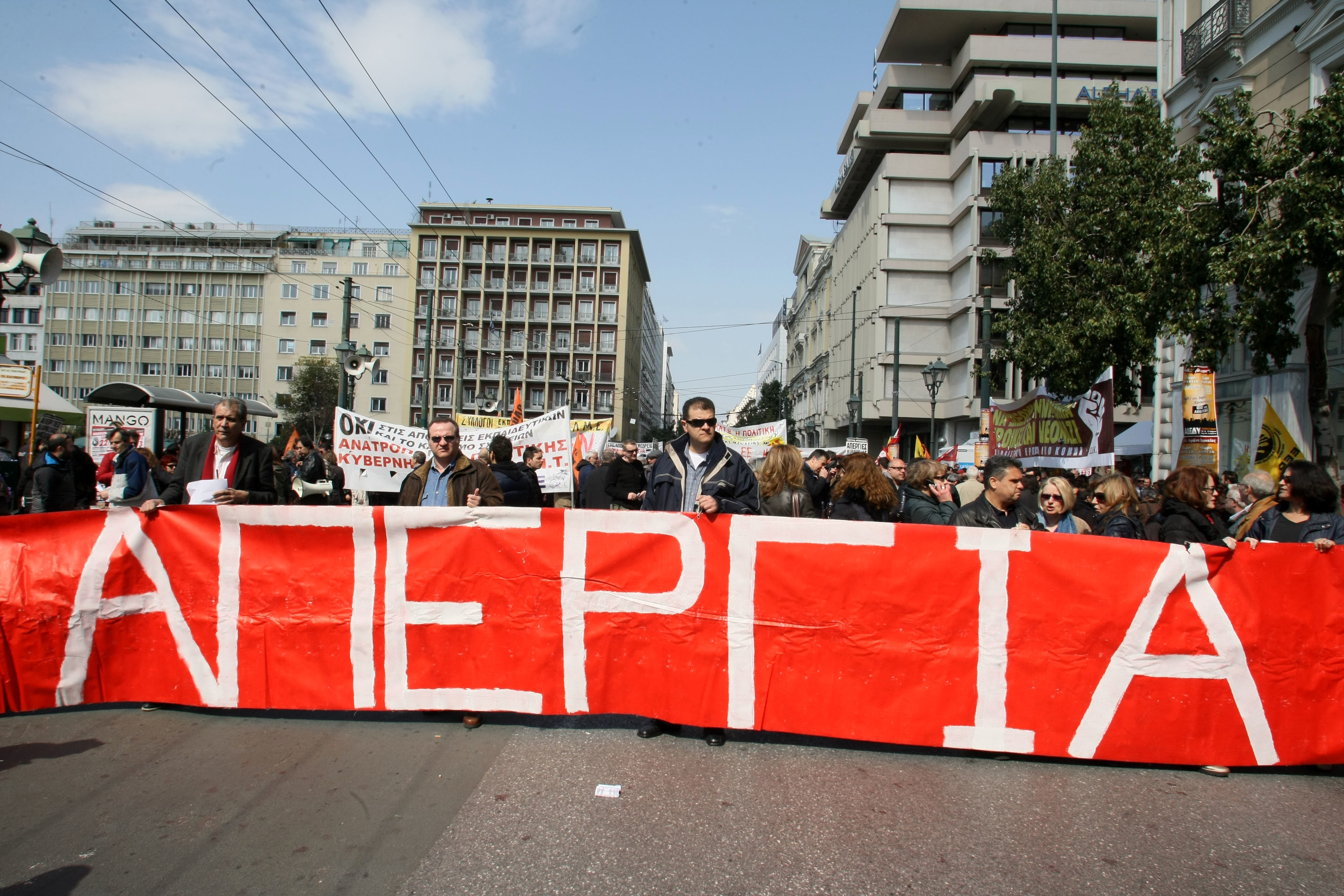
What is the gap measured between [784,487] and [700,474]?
0.76 m

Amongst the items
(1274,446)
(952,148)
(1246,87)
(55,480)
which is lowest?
(55,480)

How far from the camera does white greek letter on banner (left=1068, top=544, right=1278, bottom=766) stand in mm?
4246

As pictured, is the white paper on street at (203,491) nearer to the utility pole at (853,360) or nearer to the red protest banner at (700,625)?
the red protest banner at (700,625)

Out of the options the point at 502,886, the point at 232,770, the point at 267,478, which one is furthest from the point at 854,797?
the point at 267,478

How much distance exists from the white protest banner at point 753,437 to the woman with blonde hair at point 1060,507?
13.9 metres

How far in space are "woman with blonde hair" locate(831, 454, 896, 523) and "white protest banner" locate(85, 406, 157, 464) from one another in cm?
1370

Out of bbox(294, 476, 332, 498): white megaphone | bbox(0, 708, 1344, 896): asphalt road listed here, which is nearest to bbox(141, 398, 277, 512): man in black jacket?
bbox(0, 708, 1344, 896): asphalt road

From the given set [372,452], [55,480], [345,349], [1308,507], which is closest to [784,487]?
[1308,507]

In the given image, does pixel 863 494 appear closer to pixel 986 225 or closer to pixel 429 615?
pixel 429 615

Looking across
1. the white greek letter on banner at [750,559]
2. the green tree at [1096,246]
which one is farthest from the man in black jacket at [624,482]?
the green tree at [1096,246]

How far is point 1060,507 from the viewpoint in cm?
491

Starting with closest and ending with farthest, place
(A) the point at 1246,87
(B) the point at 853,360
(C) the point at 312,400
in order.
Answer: (A) the point at 1246,87, (B) the point at 853,360, (C) the point at 312,400

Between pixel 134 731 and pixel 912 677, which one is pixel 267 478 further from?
pixel 912 677

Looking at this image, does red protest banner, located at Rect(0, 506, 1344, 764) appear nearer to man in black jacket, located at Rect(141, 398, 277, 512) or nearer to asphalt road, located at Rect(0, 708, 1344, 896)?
asphalt road, located at Rect(0, 708, 1344, 896)
